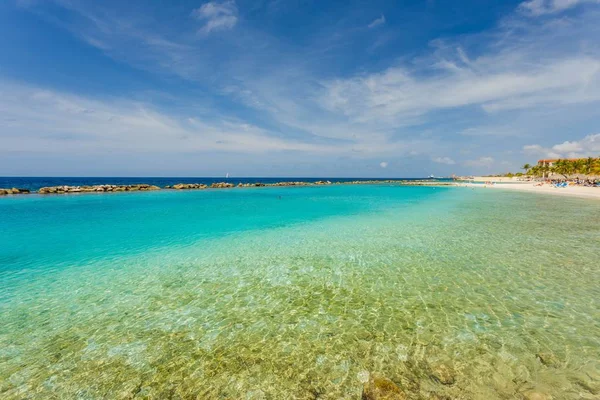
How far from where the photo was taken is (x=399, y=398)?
385 cm

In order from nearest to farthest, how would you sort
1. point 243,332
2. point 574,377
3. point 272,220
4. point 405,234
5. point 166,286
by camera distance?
point 574,377
point 243,332
point 166,286
point 405,234
point 272,220

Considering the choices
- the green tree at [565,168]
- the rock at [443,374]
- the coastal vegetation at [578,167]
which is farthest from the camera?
the green tree at [565,168]

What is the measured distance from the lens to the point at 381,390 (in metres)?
4.01

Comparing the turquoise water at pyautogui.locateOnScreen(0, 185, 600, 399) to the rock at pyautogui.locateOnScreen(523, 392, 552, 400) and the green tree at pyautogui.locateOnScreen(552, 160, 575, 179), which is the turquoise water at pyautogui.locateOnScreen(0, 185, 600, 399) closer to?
the rock at pyautogui.locateOnScreen(523, 392, 552, 400)

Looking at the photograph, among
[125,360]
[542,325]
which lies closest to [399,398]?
[542,325]

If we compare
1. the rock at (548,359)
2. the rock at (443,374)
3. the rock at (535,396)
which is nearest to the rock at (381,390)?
the rock at (443,374)

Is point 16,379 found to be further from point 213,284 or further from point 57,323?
point 213,284

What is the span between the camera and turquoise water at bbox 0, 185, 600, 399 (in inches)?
166

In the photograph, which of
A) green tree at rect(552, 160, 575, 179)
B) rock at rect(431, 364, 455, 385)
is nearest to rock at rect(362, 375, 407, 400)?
rock at rect(431, 364, 455, 385)

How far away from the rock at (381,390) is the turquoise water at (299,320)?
14 cm

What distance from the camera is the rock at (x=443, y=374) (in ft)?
13.6

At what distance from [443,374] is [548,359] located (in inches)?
76.9

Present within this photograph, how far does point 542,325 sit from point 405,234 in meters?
9.15

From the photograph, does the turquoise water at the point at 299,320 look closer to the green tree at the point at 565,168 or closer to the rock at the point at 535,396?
the rock at the point at 535,396
